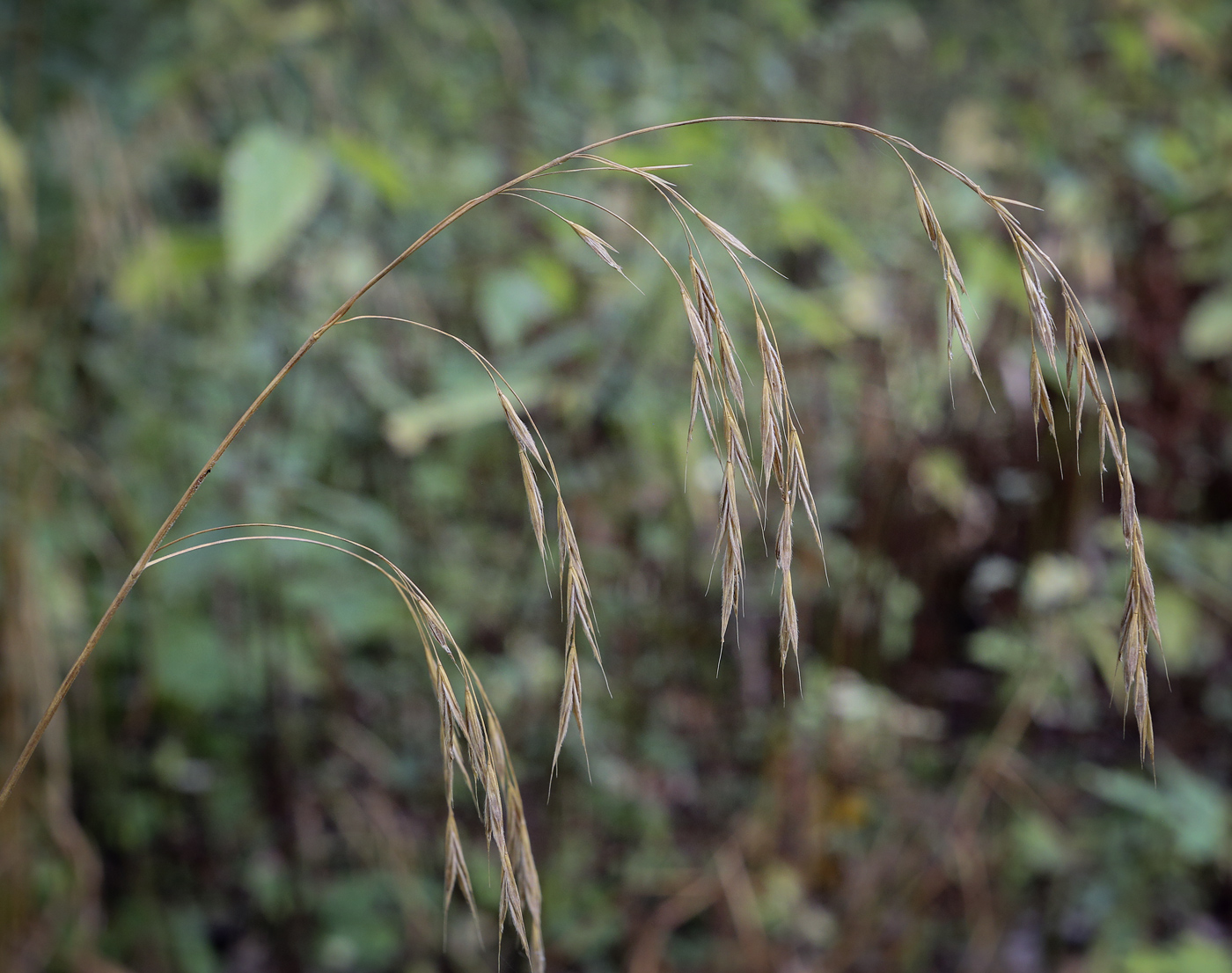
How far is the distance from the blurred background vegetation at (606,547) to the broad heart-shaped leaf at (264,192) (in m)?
0.20

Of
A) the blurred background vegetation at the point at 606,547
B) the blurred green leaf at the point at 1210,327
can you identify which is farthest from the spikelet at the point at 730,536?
the blurred green leaf at the point at 1210,327

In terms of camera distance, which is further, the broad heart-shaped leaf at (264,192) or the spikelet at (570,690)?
the broad heart-shaped leaf at (264,192)

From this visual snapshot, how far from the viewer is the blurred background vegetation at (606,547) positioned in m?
1.31

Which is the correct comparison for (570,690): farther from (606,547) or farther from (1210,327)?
(1210,327)

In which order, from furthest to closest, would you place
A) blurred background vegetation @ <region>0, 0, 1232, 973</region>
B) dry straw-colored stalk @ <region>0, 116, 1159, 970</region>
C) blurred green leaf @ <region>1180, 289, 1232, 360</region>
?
blurred green leaf @ <region>1180, 289, 1232, 360</region> → blurred background vegetation @ <region>0, 0, 1232, 973</region> → dry straw-colored stalk @ <region>0, 116, 1159, 970</region>

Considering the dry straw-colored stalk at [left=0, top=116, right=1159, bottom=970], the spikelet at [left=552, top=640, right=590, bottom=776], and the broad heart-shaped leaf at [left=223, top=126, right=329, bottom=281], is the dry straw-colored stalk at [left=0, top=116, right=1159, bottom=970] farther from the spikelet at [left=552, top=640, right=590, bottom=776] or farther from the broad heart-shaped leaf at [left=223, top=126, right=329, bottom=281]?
the broad heart-shaped leaf at [left=223, top=126, right=329, bottom=281]

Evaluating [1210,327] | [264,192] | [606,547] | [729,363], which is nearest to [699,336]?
[729,363]

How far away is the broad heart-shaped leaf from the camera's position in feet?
3.01

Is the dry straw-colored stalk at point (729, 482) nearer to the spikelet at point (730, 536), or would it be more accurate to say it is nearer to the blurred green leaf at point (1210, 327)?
the spikelet at point (730, 536)

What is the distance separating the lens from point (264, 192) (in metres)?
0.96

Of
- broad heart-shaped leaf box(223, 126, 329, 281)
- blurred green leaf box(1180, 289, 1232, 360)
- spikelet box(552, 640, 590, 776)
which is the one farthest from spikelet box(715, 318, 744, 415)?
blurred green leaf box(1180, 289, 1232, 360)

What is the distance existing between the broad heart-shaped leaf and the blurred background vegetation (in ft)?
0.65

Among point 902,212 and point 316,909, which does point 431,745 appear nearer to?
point 316,909

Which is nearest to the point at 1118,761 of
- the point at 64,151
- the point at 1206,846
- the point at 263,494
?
the point at 1206,846
